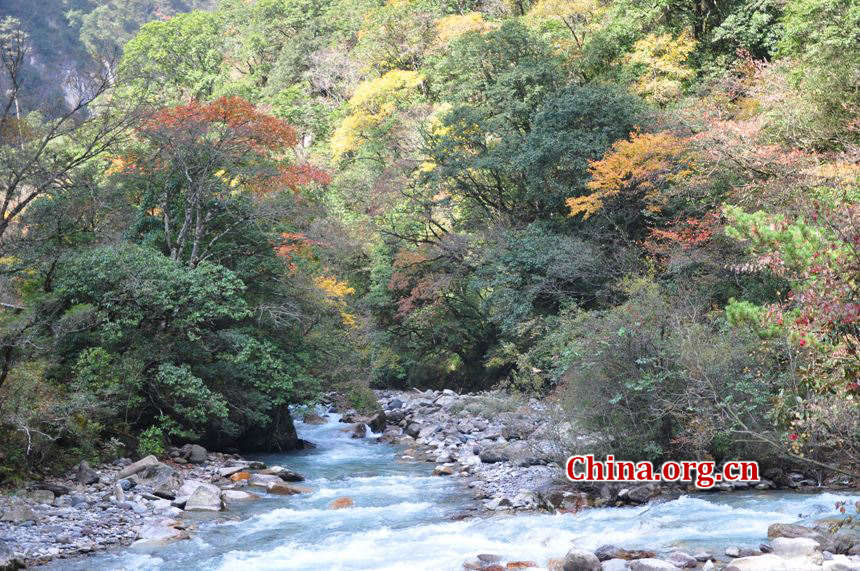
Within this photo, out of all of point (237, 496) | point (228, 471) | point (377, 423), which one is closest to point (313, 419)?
point (377, 423)

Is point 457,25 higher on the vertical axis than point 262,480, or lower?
higher

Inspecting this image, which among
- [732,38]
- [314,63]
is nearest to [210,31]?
[314,63]

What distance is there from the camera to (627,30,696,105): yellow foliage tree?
22.6 metres

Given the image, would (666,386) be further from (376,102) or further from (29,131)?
(376,102)

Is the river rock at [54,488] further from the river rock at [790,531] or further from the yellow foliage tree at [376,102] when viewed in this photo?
the yellow foliage tree at [376,102]

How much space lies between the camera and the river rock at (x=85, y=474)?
436 inches

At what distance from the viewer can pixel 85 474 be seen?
11.2 m

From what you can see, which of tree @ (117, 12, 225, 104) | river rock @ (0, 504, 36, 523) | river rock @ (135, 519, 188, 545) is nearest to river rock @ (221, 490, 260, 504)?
river rock @ (135, 519, 188, 545)

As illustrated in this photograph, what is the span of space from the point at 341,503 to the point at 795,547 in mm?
6419

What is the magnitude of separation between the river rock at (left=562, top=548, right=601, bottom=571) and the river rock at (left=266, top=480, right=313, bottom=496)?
19.8 feet

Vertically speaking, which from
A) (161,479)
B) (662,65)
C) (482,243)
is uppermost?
(662,65)

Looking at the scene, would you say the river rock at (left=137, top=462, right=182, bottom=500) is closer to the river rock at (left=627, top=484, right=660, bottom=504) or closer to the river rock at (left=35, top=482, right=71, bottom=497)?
the river rock at (left=35, top=482, right=71, bottom=497)

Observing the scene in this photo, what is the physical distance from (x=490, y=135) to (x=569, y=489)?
49.4ft

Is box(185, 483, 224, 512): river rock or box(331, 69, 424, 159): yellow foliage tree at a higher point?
box(331, 69, 424, 159): yellow foliage tree
